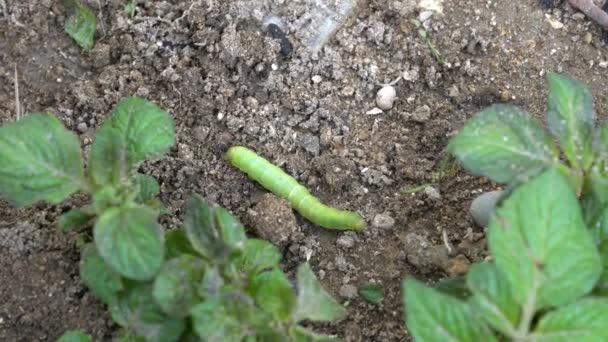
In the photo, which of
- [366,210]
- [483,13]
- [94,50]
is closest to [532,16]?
[483,13]

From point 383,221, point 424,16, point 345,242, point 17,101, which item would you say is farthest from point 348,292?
point 17,101

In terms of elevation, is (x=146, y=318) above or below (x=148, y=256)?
below

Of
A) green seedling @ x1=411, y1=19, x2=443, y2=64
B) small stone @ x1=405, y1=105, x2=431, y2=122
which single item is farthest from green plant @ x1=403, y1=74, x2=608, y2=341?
green seedling @ x1=411, y1=19, x2=443, y2=64

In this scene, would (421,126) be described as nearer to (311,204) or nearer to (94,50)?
(311,204)

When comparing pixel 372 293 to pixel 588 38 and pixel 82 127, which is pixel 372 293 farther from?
pixel 588 38

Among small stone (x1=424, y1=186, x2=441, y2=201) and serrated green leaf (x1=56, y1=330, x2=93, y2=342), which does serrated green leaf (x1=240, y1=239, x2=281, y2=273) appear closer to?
serrated green leaf (x1=56, y1=330, x2=93, y2=342)

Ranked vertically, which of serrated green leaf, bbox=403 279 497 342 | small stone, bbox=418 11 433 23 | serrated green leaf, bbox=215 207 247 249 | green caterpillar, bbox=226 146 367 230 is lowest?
green caterpillar, bbox=226 146 367 230
